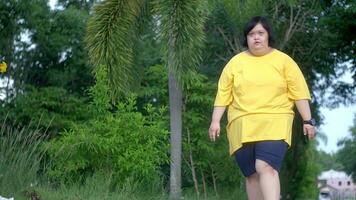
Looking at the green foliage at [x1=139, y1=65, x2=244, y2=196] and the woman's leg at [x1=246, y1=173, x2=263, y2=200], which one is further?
the green foliage at [x1=139, y1=65, x2=244, y2=196]

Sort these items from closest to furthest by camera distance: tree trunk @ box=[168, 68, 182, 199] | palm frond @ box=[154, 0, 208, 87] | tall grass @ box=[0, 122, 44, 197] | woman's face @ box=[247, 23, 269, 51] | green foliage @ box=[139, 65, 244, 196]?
woman's face @ box=[247, 23, 269, 51]
tall grass @ box=[0, 122, 44, 197]
palm frond @ box=[154, 0, 208, 87]
tree trunk @ box=[168, 68, 182, 199]
green foliage @ box=[139, 65, 244, 196]

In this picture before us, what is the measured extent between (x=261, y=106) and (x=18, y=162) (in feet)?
13.1

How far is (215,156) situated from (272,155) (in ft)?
26.1

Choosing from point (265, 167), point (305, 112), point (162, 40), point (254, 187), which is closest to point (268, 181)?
point (265, 167)

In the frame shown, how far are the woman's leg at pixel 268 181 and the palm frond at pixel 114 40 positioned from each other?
18.2ft

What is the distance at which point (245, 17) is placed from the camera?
501 inches

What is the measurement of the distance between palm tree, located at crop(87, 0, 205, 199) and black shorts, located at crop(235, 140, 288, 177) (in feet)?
13.5

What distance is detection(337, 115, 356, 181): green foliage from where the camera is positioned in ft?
179

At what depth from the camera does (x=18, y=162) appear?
835 cm

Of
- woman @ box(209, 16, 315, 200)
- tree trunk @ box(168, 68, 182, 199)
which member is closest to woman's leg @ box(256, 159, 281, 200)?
woman @ box(209, 16, 315, 200)

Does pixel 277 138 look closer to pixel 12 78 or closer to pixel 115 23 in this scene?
pixel 115 23

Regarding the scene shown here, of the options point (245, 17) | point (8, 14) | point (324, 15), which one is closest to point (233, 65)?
point (245, 17)

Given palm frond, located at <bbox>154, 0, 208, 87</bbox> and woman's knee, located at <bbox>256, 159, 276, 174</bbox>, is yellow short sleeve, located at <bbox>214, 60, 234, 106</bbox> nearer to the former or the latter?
woman's knee, located at <bbox>256, 159, 276, 174</bbox>

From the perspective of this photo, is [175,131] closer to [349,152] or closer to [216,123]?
[216,123]
